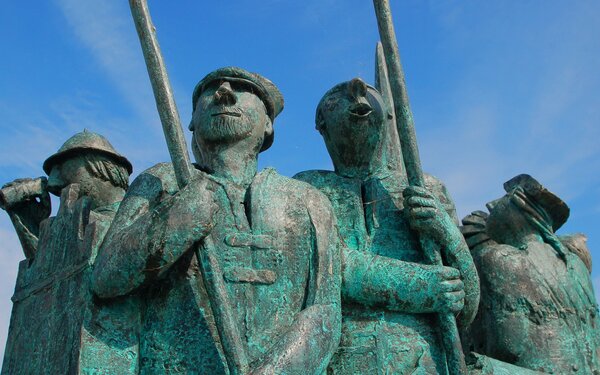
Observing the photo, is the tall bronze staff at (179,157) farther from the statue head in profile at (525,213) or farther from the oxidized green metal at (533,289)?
the statue head in profile at (525,213)

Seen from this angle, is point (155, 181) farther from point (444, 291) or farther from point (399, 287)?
point (444, 291)

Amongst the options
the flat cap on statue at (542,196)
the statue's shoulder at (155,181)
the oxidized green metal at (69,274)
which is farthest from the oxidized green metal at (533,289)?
the oxidized green metal at (69,274)

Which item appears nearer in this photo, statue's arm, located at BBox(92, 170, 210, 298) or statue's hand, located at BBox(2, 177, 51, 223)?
statue's arm, located at BBox(92, 170, 210, 298)

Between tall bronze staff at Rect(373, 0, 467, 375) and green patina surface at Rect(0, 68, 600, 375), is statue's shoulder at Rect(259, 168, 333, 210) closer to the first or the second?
green patina surface at Rect(0, 68, 600, 375)

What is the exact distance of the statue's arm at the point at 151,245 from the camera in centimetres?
538

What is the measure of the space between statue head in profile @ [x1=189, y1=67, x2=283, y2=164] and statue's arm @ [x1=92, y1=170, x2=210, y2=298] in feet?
2.53

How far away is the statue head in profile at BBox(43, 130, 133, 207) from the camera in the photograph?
23.1 ft

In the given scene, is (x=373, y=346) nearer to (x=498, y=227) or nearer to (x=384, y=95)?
(x=498, y=227)

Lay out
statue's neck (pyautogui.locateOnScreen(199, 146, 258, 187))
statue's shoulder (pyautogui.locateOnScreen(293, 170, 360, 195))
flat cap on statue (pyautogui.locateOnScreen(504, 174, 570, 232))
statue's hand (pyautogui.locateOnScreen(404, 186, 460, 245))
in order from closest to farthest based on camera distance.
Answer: statue's neck (pyautogui.locateOnScreen(199, 146, 258, 187)), statue's hand (pyautogui.locateOnScreen(404, 186, 460, 245)), statue's shoulder (pyautogui.locateOnScreen(293, 170, 360, 195)), flat cap on statue (pyautogui.locateOnScreen(504, 174, 570, 232))

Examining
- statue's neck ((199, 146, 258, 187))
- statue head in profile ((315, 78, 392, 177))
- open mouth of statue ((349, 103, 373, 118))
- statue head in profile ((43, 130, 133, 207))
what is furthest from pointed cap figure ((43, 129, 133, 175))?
open mouth of statue ((349, 103, 373, 118))

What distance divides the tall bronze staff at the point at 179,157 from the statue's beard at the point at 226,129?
1.06 ft

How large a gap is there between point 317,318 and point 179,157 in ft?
4.29

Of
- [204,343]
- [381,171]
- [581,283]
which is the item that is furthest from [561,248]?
[204,343]

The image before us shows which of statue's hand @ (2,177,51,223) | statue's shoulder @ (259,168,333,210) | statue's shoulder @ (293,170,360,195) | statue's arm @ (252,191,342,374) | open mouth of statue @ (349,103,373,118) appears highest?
open mouth of statue @ (349,103,373,118)
